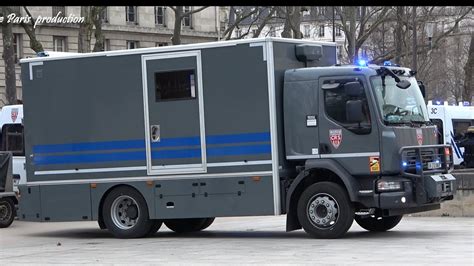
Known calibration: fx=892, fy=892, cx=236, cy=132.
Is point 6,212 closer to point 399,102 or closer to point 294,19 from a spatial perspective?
point 399,102

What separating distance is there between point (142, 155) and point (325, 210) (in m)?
3.70

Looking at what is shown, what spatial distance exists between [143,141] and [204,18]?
161 feet

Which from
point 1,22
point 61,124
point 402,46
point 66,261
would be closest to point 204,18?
point 402,46

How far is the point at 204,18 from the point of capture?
214 ft

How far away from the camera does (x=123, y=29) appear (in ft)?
192

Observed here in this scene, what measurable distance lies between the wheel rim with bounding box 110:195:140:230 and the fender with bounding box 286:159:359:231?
123 inches

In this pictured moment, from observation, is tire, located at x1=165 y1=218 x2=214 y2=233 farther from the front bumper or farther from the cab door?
the front bumper

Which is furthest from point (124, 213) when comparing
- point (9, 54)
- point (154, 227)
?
point (9, 54)

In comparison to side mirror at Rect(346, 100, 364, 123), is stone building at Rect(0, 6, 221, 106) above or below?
above

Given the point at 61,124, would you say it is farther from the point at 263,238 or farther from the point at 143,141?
the point at 263,238

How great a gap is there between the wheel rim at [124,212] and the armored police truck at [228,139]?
19 millimetres

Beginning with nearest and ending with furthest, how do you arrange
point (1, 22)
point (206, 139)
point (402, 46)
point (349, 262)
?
point (349, 262) < point (206, 139) < point (1, 22) < point (402, 46)

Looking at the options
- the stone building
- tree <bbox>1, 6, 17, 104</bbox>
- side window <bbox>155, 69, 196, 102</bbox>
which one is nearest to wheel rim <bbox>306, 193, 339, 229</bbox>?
side window <bbox>155, 69, 196, 102</bbox>

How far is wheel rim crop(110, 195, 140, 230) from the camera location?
56.0ft
